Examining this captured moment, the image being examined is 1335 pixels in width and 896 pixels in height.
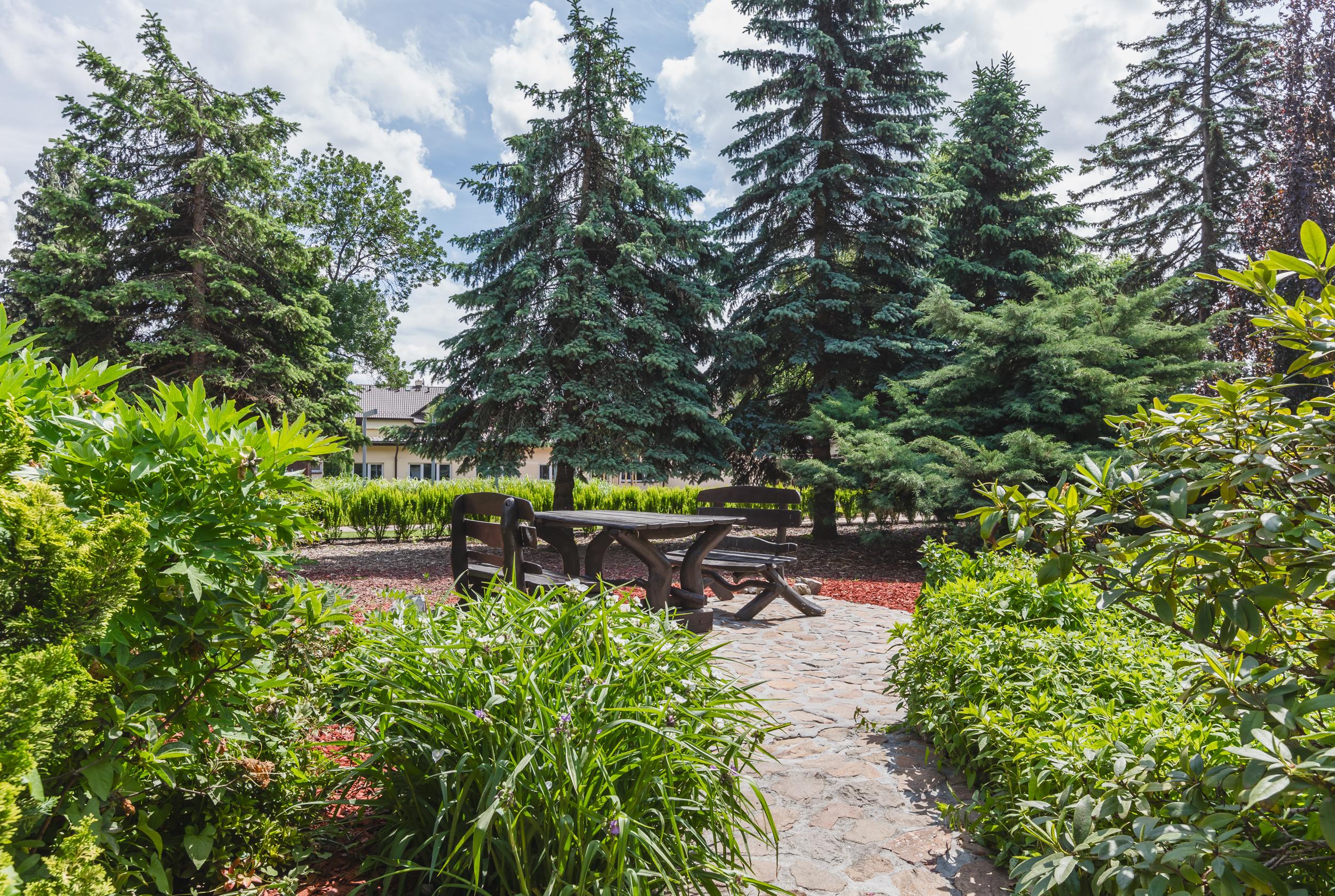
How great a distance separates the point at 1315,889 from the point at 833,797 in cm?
155

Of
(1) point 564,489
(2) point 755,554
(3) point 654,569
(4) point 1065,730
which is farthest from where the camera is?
(1) point 564,489

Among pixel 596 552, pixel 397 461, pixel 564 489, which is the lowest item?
pixel 596 552

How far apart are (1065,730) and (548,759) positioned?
5.67ft

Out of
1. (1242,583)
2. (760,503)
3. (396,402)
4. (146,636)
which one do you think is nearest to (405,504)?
(760,503)

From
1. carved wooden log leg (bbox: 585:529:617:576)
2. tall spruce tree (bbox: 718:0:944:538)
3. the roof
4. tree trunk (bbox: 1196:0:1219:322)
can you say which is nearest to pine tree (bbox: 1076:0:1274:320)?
tree trunk (bbox: 1196:0:1219:322)

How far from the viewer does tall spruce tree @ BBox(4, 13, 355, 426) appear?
41.4ft

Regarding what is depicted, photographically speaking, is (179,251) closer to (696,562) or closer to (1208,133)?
(696,562)

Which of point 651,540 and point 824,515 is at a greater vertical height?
point 651,540

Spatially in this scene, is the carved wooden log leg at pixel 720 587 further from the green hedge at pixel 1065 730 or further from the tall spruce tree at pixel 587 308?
the tall spruce tree at pixel 587 308

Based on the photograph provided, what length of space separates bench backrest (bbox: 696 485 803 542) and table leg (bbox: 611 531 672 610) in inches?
64.2

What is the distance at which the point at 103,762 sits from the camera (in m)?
1.42

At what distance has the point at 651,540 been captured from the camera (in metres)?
5.62

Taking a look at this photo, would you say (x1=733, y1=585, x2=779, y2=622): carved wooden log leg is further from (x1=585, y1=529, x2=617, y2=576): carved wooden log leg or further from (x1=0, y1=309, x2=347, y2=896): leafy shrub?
(x1=0, y1=309, x2=347, y2=896): leafy shrub

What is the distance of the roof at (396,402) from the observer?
43625mm
